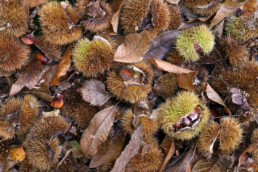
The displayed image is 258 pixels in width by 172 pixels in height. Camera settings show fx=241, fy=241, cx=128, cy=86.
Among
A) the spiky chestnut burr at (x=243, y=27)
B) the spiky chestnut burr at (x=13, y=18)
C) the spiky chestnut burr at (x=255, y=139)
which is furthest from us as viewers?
the spiky chestnut burr at (x=243, y=27)

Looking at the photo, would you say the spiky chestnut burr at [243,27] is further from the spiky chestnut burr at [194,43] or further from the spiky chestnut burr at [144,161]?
the spiky chestnut burr at [144,161]

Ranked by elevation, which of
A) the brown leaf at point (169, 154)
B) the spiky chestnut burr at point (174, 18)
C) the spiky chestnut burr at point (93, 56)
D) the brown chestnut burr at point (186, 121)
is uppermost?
the spiky chestnut burr at point (174, 18)

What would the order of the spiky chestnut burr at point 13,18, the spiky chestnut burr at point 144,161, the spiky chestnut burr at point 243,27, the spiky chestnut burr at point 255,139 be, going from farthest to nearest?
the spiky chestnut burr at point 243,27 < the spiky chestnut burr at point 255,139 < the spiky chestnut burr at point 144,161 < the spiky chestnut burr at point 13,18

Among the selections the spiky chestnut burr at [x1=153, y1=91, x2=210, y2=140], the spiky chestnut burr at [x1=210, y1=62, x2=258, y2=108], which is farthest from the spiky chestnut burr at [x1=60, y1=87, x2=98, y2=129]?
the spiky chestnut burr at [x1=210, y1=62, x2=258, y2=108]

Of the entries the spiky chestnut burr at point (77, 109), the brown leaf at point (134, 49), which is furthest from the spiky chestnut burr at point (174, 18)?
the spiky chestnut burr at point (77, 109)

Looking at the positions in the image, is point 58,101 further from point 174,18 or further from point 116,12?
point 174,18

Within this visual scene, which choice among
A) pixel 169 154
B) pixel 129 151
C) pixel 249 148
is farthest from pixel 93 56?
pixel 249 148
